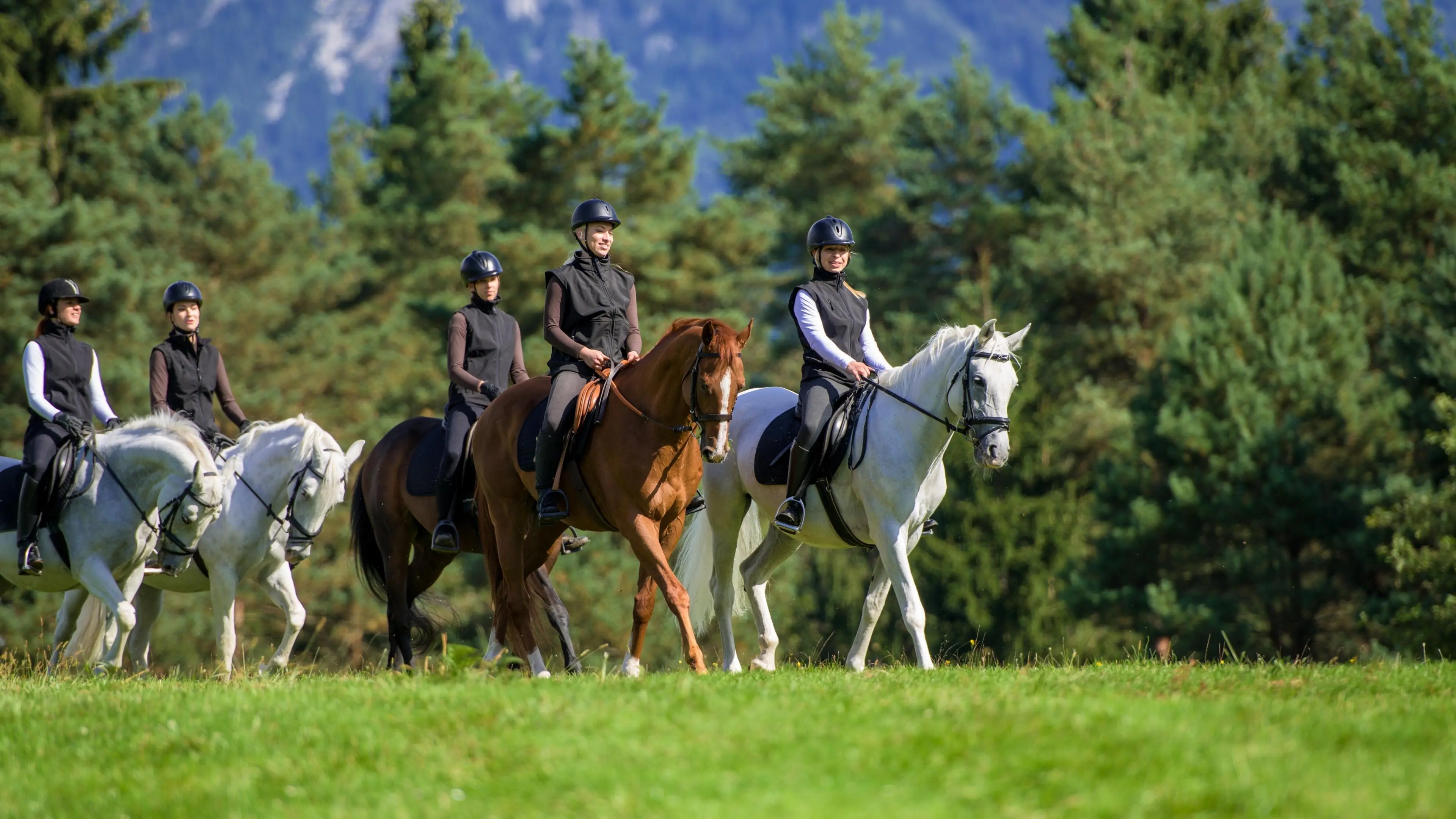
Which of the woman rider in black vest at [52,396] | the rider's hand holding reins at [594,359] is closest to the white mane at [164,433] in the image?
the woman rider in black vest at [52,396]

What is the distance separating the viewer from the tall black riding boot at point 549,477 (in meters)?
9.95

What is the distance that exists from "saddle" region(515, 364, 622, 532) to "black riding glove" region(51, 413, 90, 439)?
422cm

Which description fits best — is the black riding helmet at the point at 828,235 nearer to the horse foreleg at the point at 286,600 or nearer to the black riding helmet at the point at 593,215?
the black riding helmet at the point at 593,215

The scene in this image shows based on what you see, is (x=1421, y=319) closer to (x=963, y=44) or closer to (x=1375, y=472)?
(x=1375, y=472)

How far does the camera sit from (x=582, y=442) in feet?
33.2

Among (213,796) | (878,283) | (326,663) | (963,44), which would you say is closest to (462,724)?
(213,796)

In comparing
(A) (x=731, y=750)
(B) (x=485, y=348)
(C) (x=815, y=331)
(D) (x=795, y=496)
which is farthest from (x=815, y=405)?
(A) (x=731, y=750)

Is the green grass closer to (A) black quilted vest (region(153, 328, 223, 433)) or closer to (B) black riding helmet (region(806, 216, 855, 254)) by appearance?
(B) black riding helmet (region(806, 216, 855, 254))

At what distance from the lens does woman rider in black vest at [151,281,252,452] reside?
13500 mm

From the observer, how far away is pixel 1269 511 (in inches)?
1344

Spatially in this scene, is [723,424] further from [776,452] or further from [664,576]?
[776,452]

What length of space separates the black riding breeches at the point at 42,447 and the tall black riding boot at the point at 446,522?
3.18m

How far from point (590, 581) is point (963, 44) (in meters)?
23.0

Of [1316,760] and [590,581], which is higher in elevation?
[1316,760]
